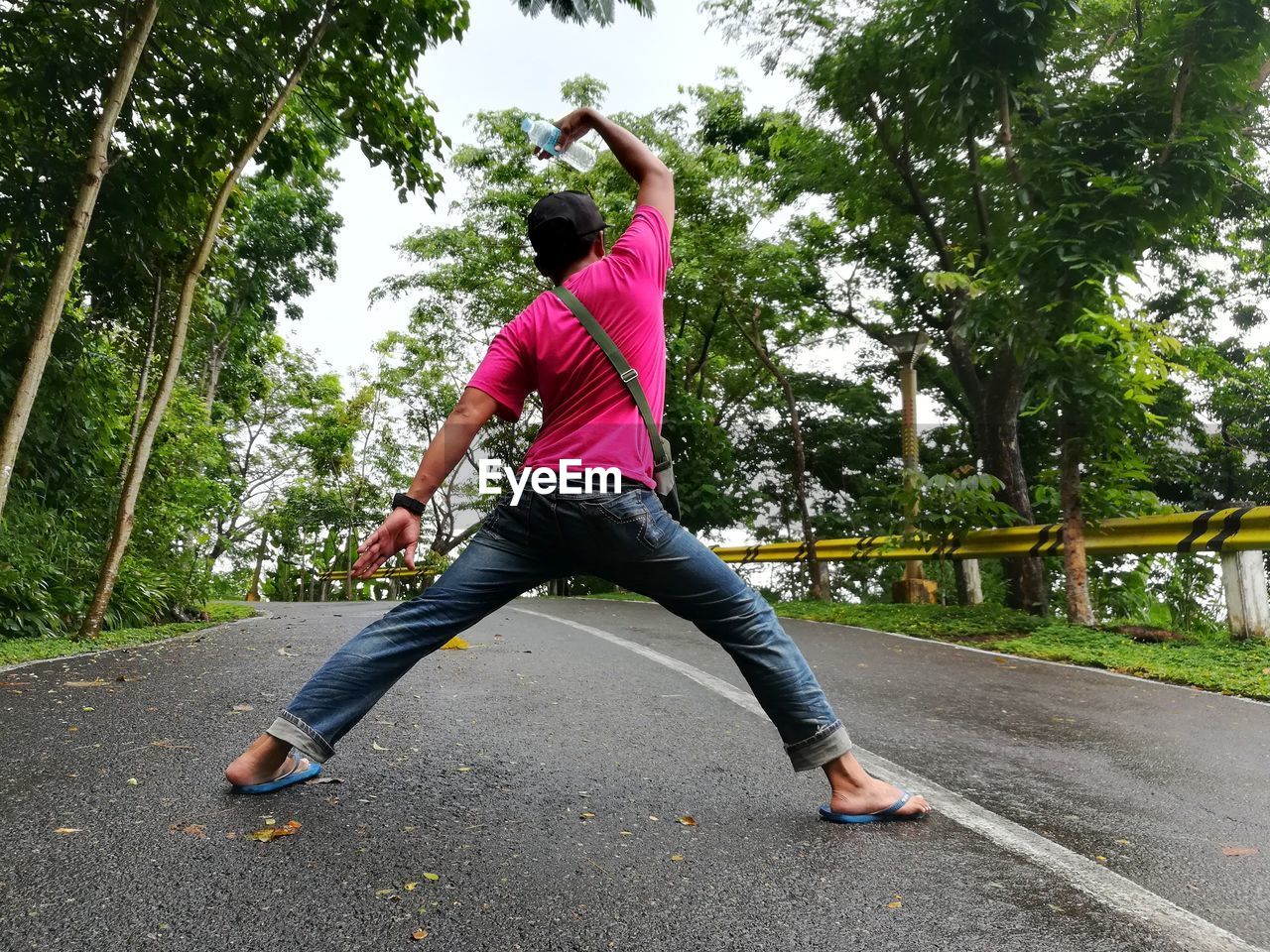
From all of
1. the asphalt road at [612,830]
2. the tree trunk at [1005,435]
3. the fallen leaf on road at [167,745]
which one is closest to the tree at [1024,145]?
the tree trunk at [1005,435]

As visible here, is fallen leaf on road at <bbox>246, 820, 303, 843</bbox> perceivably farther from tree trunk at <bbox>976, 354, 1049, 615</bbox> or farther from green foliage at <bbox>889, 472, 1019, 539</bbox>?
tree trunk at <bbox>976, 354, 1049, 615</bbox>

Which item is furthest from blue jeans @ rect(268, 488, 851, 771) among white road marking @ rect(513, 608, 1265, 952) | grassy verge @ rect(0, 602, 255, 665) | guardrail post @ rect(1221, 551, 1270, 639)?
guardrail post @ rect(1221, 551, 1270, 639)

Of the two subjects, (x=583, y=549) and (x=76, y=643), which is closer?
(x=583, y=549)

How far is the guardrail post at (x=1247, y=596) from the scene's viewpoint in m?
7.67

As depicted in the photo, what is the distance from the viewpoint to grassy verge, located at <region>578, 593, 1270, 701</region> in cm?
630

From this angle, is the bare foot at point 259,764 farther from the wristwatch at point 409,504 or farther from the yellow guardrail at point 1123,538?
the yellow guardrail at point 1123,538

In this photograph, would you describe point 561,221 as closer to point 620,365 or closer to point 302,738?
point 620,365

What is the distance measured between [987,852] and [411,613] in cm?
184

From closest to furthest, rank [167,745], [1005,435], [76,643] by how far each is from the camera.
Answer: [167,745] → [76,643] → [1005,435]

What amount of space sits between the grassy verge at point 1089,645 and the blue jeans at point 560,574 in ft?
14.5

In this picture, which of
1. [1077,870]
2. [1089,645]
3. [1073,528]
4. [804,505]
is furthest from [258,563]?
[1077,870]

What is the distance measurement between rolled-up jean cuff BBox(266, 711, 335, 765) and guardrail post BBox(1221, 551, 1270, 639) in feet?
25.4

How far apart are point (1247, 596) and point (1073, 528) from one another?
1.97 metres

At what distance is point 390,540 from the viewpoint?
→ 2691mm
